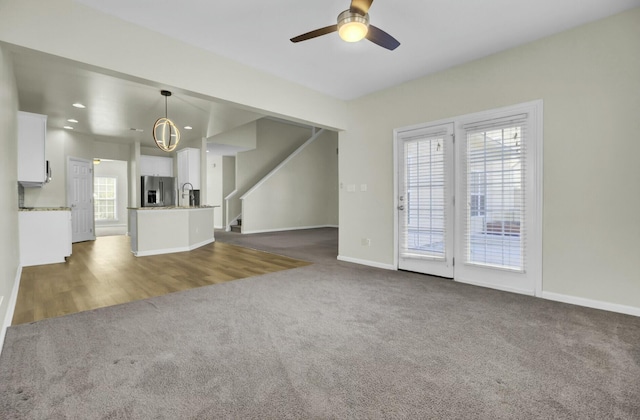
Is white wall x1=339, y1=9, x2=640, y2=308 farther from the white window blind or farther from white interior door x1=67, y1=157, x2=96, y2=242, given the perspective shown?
the white window blind

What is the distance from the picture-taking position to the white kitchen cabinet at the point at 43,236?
4.84m

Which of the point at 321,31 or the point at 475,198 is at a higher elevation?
the point at 321,31

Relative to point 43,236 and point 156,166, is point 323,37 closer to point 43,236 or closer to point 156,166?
point 43,236

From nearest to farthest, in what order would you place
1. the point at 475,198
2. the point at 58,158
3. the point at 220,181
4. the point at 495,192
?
the point at 495,192, the point at 475,198, the point at 58,158, the point at 220,181

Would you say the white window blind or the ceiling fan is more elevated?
the ceiling fan

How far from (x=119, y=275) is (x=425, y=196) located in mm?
4302

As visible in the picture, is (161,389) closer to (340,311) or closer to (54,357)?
(54,357)

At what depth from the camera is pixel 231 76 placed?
3.69 meters

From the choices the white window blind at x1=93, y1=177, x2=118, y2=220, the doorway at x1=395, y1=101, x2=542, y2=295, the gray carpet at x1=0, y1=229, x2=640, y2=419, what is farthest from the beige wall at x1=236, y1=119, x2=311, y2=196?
the gray carpet at x1=0, y1=229, x2=640, y2=419

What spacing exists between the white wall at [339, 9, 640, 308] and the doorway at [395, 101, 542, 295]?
13 centimetres

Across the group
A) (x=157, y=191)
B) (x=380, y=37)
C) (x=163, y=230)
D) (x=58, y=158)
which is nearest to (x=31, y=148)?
(x=163, y=230)

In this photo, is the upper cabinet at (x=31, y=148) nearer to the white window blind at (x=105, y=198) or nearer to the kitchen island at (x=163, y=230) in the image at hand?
the kitchen island at (x=163, y=230)

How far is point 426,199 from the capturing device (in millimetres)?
4148

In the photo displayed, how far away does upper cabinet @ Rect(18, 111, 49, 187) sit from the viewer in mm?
4719
